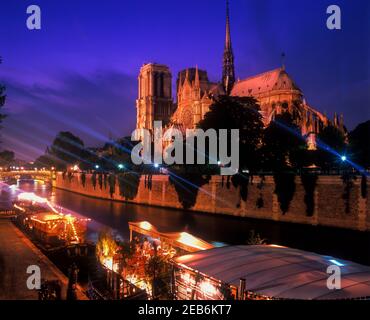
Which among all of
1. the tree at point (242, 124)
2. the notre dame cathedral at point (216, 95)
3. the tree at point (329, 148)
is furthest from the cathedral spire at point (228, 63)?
the tree at point (242, 124)

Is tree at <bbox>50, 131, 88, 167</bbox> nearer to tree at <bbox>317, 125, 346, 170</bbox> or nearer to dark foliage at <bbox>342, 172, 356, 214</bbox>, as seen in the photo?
tree at <bbox>317, 125, 346, 170</bbox>

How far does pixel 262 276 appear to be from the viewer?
26.7 feet

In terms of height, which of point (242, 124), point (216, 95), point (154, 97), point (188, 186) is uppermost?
point (154, 97)

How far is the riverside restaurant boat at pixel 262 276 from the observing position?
7336 mm

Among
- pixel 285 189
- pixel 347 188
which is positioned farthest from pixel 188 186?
pixel 347 188

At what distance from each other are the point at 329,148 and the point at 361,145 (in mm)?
8817

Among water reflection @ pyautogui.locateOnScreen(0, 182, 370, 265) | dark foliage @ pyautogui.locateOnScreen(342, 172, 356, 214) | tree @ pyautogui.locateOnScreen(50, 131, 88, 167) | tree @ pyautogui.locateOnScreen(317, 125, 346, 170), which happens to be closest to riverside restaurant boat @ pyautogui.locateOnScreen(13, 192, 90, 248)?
water reflection @ pyautogui.locateOnScreen(0, 182, 370, 265)

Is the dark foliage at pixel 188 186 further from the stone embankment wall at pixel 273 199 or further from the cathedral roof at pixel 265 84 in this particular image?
the cathedral roof at pixel 265 84

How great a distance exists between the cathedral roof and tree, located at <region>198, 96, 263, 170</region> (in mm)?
32158

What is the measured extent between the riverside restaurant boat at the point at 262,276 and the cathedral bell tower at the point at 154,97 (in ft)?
339

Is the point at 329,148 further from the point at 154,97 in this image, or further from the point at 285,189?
the point at 154,97

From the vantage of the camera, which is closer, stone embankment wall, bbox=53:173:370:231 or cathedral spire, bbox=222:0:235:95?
stone embankment wall, bbox=53:173:370:231

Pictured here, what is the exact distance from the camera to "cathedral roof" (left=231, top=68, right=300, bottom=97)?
79.3 metres

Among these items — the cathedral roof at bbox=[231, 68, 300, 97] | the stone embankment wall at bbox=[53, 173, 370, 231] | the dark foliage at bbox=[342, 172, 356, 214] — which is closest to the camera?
the stone embankment wall at bbox=[53, 173, 370, 231]
